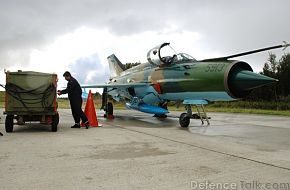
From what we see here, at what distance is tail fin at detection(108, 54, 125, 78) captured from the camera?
19545 millimetres

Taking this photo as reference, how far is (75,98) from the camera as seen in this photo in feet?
32.1

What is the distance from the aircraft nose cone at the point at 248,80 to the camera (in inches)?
293

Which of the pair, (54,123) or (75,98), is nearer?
(54,123)

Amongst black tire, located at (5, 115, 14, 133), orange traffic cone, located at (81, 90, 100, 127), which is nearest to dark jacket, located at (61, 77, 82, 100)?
orange traffic cone, located at (81, 90, 100, 127)

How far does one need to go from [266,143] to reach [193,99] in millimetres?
3341

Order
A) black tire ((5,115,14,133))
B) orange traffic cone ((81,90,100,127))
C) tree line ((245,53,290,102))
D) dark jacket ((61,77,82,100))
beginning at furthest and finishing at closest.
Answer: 1. tree line ((245,53,290,102))
2. orange traffic cone ((81,90,100,127))
3. dark jacket ((61,77,82,100))
4. black tire ((5,115,14,133))

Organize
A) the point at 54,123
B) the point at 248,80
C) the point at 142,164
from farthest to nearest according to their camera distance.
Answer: the point at 54,123 < the point at 248,80 < the point at 142,164

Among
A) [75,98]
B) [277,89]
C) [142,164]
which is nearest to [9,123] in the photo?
[75,98]

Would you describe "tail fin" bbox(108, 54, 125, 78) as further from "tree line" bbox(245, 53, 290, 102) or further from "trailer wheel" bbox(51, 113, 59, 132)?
"tree line" bbox(245, 53, 290, 102)

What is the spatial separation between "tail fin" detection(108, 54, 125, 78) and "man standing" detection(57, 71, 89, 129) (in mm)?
9400

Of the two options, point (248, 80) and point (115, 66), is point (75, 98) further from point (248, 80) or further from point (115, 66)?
point (115, 66)

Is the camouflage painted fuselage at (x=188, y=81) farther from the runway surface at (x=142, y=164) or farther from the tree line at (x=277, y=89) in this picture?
the tree line at (x=277, y=89)

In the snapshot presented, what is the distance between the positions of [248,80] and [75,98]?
5.33m

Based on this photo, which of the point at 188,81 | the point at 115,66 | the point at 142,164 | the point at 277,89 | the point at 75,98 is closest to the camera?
the point at 142,164
